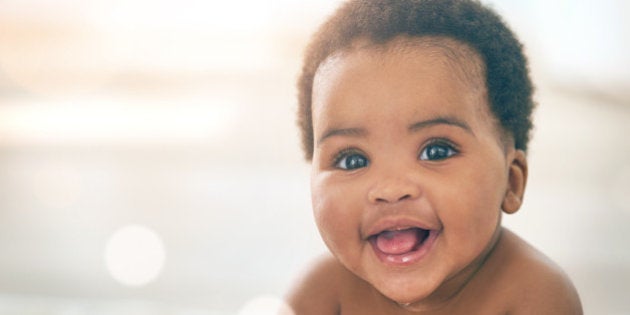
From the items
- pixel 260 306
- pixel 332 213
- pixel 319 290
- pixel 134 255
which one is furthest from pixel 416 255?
pixel 134 255

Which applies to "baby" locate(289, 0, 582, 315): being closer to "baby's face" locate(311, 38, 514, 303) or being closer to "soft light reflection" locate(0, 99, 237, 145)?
"baby's face" locate(311, 38, 514, 303)

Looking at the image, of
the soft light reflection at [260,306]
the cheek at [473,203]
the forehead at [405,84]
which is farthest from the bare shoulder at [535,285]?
the soft light reflection at [260,306]

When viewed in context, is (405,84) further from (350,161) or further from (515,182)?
(515,182)

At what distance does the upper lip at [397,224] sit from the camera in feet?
3.05

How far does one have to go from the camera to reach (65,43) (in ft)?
12.4

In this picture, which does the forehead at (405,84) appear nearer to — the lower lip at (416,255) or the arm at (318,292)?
the lower lip at (416,255)

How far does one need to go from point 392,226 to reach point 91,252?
5.84 feet

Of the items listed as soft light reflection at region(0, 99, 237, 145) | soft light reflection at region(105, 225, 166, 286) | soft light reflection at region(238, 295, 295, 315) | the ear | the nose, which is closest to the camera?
the nose

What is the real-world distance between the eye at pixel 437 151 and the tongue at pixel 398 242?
0.10 meters

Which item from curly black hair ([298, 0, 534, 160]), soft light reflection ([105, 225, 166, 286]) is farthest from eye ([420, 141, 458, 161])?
soft light reflection ([105, 225, 166, 286])

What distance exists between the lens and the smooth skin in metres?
0.94

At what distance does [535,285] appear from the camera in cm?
103

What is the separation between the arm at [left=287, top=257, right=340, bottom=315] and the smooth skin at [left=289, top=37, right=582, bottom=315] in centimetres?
16

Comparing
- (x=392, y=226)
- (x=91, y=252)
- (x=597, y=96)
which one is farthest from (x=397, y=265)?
(x=597, y=96)
